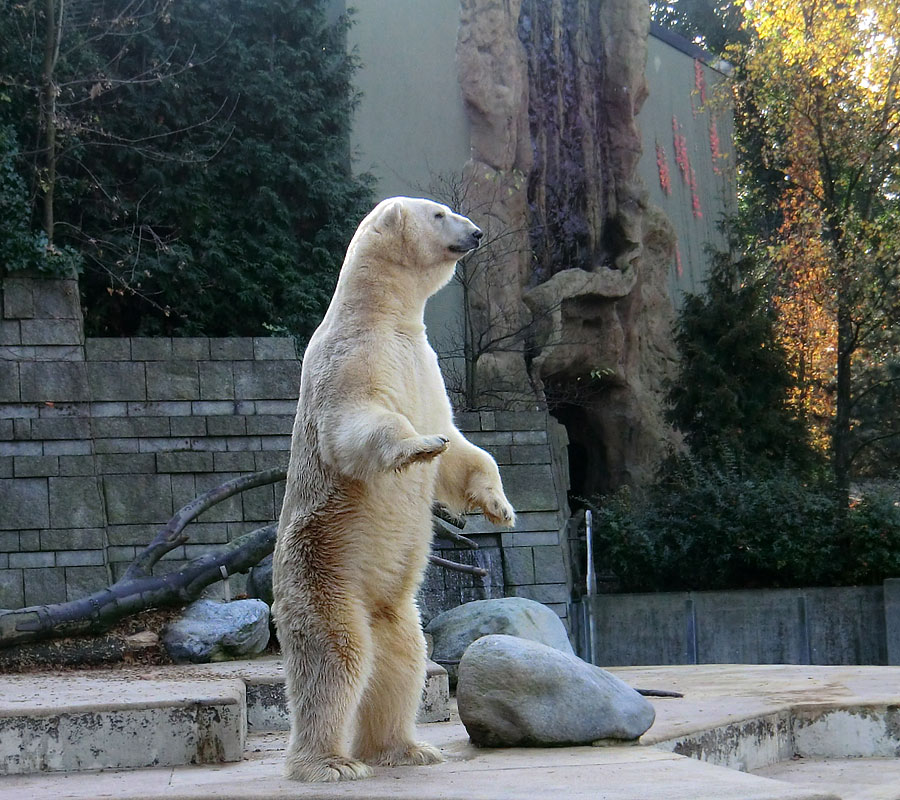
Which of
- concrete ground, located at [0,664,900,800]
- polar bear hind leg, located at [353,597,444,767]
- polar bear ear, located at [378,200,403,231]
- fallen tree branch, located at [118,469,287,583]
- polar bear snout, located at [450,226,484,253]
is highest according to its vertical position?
polar bear ear, located at [378,200,403,231]

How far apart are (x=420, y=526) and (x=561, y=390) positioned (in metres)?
14.1

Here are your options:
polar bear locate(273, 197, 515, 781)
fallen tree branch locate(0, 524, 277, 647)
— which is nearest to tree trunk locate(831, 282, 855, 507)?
fallen tree branch locate(0, 524, 277, 647)

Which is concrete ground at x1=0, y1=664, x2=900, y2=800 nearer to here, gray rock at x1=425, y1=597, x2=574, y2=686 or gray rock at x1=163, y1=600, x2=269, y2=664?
gray rock at x1=163, y1=600, x2=269, y2=664

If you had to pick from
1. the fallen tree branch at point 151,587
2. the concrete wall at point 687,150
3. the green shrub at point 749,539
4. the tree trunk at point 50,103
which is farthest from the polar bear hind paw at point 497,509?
the concrete wall at point 687,150

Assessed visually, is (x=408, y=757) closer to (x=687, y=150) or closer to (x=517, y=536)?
(x=517, y=536)

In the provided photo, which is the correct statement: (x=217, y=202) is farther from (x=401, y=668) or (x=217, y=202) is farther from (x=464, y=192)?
(x=401, y=668)

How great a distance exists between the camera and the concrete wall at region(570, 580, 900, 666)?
1144 cm

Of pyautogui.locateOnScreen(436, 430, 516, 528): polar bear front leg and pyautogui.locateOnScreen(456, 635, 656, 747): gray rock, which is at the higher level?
pyautogui.locateOnScreen(436, 430, 516, 528): polar bear front leg

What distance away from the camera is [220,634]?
6.58 meters

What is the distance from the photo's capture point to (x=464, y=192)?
15.0m

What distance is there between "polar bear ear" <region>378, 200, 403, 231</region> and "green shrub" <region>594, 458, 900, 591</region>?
345 inches

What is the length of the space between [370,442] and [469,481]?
622 millimetres

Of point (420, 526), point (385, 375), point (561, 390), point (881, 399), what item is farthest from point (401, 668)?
point (881, 399)

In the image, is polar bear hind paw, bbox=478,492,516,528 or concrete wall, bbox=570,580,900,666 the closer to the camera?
polar bear hind paw, bbox=478,492,516,528
